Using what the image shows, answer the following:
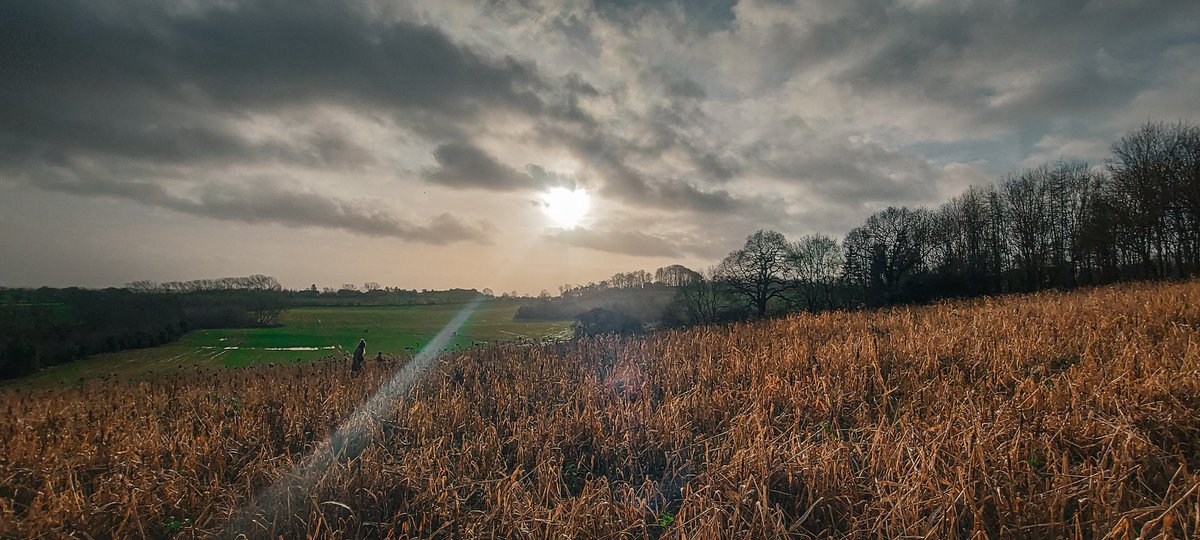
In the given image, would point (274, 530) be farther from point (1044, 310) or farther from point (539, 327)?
point (539, 327)

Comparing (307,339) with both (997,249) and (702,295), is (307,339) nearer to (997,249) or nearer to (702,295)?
(702,295)

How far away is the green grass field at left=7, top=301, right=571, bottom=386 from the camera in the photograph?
5369 centimetres

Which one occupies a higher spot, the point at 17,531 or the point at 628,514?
the point at 628,514

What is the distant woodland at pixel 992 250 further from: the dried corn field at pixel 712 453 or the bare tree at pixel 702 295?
the dried corn field at pixel 712 453

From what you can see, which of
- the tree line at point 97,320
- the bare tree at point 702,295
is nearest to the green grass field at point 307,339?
the tree line at point 97,320

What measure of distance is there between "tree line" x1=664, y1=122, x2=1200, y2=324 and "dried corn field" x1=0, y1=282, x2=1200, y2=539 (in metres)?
32.6

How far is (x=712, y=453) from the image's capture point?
493 centimetres

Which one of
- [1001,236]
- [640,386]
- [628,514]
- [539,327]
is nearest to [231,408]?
[640,386]

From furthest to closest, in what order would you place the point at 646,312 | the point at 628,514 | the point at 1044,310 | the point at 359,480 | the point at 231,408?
the point at 646,312, the point at 1044,310, the point at 231,408, the point at 359,480, the point at 628,514

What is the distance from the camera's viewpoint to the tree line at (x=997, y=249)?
3669cm

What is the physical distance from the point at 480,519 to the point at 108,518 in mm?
3185

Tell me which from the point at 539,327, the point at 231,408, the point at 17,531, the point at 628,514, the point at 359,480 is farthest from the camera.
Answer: the point at 539,327

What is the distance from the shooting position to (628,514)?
3701 mm

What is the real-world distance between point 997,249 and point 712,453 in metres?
65.2
